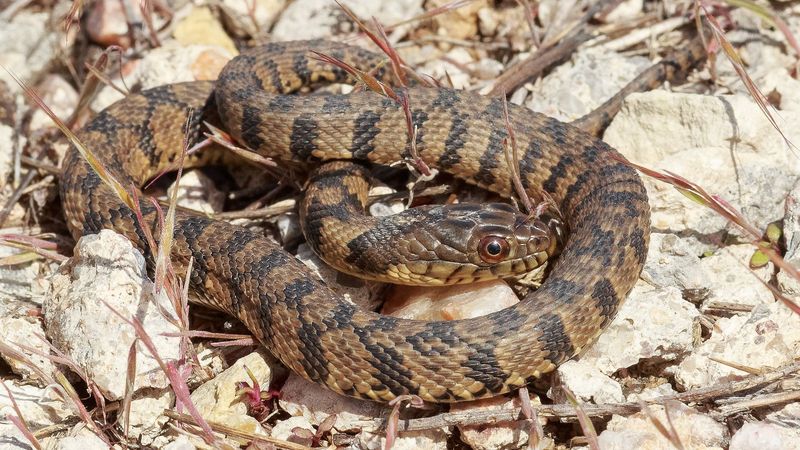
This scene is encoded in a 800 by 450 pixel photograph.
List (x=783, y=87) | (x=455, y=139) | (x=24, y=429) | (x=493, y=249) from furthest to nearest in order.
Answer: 1. (x=783, y=87)
2. (x=455, y=139)
3. (x=493, y=249)
4. (x=24, y=429)

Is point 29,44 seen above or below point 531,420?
above

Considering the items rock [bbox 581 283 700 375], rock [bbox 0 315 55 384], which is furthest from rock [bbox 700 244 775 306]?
rock [bbox 0 315 55 384]

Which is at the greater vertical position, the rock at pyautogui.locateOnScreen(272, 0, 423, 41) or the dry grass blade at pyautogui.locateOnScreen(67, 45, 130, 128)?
the rock at pyautogui.locateOnScreen(272, 0, 423, 41)

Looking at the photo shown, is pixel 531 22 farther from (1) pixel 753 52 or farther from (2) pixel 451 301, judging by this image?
(2) pixel 451 301

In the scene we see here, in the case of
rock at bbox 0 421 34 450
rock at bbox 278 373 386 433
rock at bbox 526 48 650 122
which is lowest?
rock at bbox 278 373 386 433

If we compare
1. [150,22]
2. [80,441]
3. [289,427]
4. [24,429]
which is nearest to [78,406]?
[80,441]

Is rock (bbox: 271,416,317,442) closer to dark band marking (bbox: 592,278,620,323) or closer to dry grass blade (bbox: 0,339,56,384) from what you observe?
dry grass blade (bbox: 0,339,56,384)
